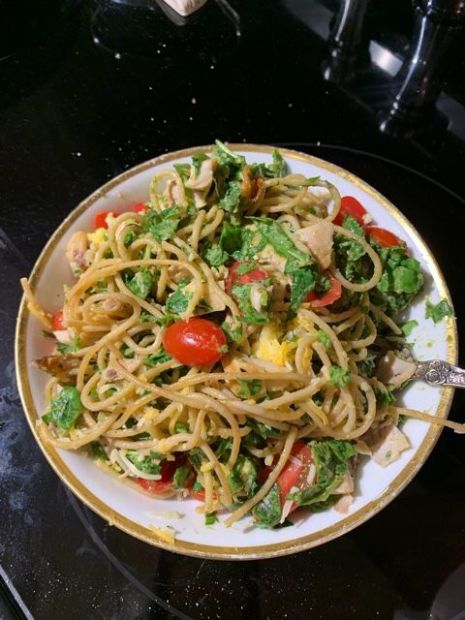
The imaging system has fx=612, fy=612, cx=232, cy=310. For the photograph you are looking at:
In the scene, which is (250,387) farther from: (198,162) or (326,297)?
(198,162)

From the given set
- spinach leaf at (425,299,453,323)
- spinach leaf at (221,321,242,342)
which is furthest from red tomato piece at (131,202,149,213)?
spinach leaf at (425,299,453,323)

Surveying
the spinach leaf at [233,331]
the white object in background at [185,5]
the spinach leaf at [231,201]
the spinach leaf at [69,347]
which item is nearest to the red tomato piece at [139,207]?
the spinach leaf at [231,201]

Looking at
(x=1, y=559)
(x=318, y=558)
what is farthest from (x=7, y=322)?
(x=318, y=558)

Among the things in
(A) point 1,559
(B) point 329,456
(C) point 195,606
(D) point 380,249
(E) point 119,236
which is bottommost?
(A) point 1,559

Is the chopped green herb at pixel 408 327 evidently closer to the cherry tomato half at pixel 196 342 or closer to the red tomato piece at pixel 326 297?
the red tomato piece at pixel 326 297

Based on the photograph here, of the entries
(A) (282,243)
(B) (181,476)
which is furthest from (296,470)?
(A) (282,243)

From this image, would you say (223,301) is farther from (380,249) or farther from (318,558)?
(318,558)

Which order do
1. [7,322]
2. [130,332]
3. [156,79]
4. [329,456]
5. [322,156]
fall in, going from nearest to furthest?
[329,456] < [130,332] < [7,322] < [322,156] < [156,79]
